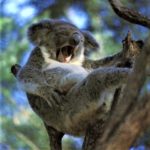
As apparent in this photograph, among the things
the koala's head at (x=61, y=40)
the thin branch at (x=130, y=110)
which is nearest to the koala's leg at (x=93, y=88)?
the koala's head at (x=61, y=40)

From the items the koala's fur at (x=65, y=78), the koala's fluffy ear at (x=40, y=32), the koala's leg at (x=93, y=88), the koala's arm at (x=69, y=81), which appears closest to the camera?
the koala's leg at (x=93, y=88)

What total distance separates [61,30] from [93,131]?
103 centimetres

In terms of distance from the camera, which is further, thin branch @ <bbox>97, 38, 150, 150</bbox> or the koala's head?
the koala's head

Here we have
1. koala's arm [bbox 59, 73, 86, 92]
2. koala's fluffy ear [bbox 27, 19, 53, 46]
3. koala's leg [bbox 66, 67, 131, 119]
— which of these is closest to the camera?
koala's leg [bbox 66, 67, 131, 119]

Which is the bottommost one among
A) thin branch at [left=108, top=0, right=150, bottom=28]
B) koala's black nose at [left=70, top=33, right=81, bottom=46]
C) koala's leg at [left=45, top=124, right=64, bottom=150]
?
koala's leg at [left=45, top=124, right=64, bottom=150]

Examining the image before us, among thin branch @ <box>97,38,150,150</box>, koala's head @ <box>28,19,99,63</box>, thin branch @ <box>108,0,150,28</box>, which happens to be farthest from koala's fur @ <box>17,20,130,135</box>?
thin branch @ <box>97,38,150,150</box>

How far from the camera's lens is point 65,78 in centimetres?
384

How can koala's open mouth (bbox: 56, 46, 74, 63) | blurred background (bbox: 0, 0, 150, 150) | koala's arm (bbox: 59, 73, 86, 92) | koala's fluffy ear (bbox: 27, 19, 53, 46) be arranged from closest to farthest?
koala's arm (bbox: 59, 73, 86, 92) < koala's open mouth (bbox: 56, 46, 74, 63) < koala's fluffy ear (bbox: 27, 19, 53, 46) < blurred background (bbox: 0, 0, 150, 150)

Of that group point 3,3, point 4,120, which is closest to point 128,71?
point 4,120

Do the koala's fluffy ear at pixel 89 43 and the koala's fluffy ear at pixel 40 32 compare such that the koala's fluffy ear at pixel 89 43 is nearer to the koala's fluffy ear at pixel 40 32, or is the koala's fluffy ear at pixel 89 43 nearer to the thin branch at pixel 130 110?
the koala's fluffy ear at pixel 40 32

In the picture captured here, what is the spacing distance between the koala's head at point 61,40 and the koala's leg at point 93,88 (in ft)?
1.67

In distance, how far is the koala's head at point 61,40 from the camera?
13.3ft

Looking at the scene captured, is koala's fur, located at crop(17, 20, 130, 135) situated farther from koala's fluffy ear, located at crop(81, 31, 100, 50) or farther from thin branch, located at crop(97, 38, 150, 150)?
thin branch, located at crop(97, 38, 150, 150)

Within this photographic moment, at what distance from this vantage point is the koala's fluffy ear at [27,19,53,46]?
4.30 m
